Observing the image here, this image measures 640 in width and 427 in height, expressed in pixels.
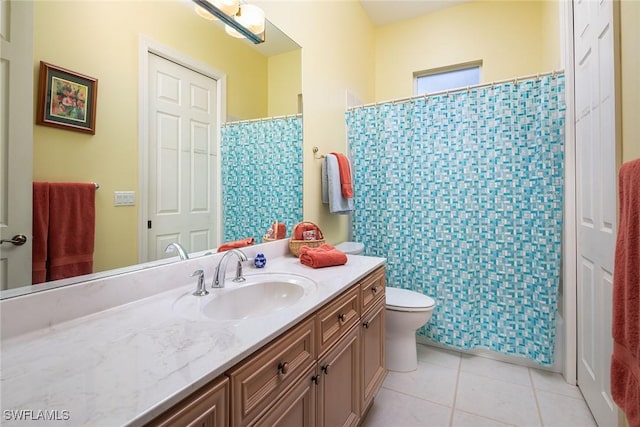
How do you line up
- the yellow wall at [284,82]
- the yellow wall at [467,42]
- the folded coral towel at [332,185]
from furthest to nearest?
the yellow wall at [467,42]
the folded coral towel at [332,185]
the yellow wall at [284,82]

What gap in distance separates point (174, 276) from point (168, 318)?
30cm

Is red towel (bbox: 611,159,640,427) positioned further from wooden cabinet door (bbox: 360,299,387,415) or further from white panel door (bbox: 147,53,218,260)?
white panel door (bbox: 147,53,218,260)

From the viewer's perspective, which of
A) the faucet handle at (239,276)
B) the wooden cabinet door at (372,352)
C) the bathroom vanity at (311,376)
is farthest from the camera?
the wooden cabinet door at (372,352)

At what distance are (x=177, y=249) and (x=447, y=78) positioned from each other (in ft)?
10.5

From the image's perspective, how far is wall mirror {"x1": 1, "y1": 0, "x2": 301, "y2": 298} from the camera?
0.81 metres

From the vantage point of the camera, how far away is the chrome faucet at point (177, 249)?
114cm

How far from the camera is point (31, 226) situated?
0.79m

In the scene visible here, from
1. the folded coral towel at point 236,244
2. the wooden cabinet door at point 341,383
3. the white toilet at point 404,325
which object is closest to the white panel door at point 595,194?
the white toilet at point 404,325

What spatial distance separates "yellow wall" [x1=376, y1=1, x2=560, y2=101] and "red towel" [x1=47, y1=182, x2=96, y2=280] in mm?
3099

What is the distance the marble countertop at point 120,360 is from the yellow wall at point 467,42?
117 inches

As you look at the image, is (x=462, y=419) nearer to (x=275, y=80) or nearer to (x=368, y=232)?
(x=368, y=232)

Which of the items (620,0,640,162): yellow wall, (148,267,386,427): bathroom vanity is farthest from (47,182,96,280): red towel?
(620,0,640,162): yellow wall

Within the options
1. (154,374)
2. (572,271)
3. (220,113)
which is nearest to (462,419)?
(572,271)

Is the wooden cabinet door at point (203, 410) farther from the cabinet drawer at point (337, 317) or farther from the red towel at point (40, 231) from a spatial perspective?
the red towel at point (40, 231)
